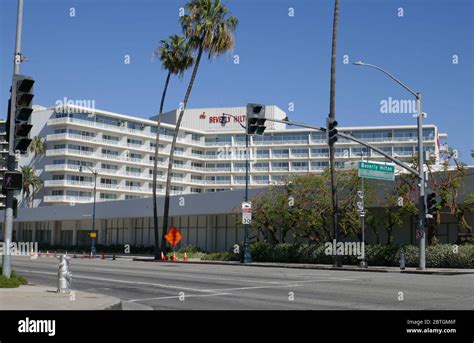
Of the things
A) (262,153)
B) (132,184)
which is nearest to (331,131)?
(132,184)

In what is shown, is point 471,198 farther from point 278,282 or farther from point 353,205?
point 278,282

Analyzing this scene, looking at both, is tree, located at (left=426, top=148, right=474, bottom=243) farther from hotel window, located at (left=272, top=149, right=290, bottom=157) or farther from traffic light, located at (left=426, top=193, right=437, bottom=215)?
hotel window, located at (left=272, top=149, right=290, bottom=157)

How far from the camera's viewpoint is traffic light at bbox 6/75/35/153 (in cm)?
1590

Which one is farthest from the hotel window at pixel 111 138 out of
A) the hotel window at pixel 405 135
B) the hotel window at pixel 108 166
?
the hotel window at pixel 405 135

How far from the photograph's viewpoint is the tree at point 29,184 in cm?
9911

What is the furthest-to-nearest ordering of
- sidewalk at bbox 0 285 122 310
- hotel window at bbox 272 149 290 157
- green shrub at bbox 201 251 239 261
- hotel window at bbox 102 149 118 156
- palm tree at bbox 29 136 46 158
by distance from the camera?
hotel window at bbox 272 149 290 157 < hotel window at bbox 102 149 118 156 < palm tree at bbox 29 136 46 158 < green shrub at bbox 201 251 239 261 < sidewalk at bbox 0 285 122 310

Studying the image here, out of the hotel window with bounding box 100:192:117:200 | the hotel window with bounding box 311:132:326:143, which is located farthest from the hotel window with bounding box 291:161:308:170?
the hotel window with bounding box 100:192:117:200

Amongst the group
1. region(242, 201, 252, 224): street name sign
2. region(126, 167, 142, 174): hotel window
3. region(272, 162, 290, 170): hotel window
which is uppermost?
region(272, 162, 290, 170): hotel window

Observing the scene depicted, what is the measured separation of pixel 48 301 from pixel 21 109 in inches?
205

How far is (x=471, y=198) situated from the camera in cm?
3488

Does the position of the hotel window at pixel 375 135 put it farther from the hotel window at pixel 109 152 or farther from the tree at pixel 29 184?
the tree at pixel 29 184

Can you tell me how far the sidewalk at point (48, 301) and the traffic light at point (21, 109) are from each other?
12.0 feet

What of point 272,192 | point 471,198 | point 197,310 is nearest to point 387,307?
point 197,310

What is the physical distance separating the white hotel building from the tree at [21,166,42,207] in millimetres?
1055
